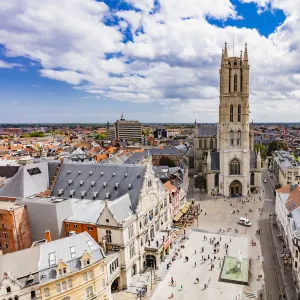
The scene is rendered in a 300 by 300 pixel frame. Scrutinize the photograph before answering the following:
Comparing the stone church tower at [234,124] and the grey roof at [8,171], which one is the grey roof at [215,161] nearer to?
the stone church tower at [234,124]

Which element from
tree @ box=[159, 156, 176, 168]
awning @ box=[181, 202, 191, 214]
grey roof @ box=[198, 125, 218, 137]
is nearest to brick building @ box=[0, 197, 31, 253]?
awning @ box=[181, 202, 191, 214]

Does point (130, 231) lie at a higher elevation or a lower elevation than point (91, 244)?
lower

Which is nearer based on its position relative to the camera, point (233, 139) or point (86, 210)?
point (86, 210)

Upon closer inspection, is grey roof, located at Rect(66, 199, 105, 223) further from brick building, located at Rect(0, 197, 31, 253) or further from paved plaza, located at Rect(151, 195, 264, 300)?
paved plaza, located at Rect(151, 195, 264, 300)

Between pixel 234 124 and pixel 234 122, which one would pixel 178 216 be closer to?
pixel 234 124

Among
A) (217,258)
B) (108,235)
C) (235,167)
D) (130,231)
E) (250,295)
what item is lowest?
(250,295)

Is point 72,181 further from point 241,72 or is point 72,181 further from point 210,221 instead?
point 241,72

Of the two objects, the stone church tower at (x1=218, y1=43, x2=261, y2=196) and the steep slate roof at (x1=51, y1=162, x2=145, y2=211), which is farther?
the stone church tower at (x1=218, y1=43, x2=261, y2=196)

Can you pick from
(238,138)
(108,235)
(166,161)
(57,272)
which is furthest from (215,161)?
(57,272)
